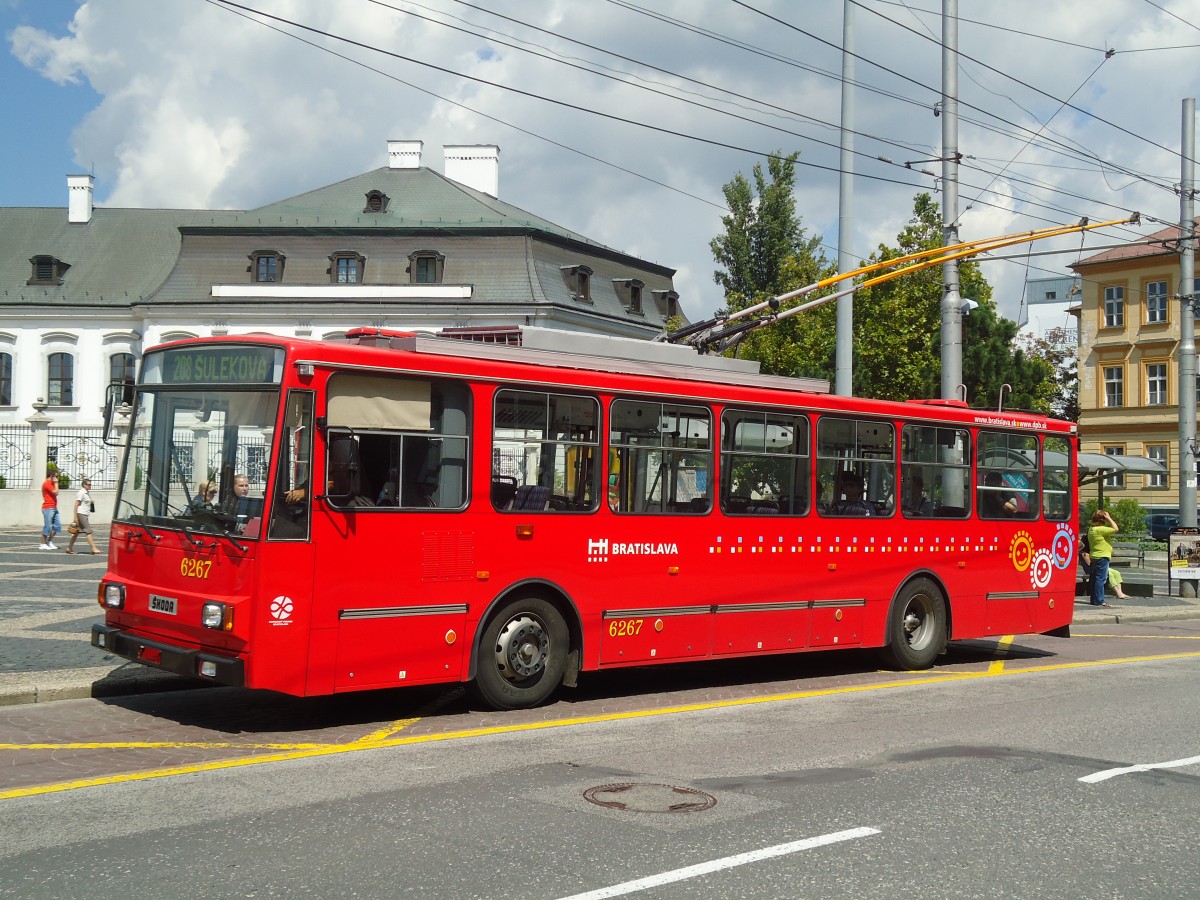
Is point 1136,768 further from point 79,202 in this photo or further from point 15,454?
point 79,202

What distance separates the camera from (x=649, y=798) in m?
7.20

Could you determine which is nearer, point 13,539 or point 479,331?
point 479,331

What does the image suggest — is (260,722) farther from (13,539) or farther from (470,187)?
(470,187)

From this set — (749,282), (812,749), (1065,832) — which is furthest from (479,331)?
(749,282)

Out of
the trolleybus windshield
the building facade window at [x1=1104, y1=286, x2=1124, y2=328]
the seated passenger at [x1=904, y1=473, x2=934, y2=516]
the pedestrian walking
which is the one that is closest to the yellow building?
the building facade window at [x1=1104, y1=286, x2=1124, y2=328]

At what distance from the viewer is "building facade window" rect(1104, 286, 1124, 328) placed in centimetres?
6612

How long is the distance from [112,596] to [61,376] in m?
56.0

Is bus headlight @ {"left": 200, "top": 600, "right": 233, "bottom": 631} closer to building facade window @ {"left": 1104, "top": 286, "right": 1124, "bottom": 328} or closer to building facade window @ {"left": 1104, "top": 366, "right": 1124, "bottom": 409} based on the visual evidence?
building facade window @ {"left": 1104, "top": 366, "right": 1124, "bottom": 409}

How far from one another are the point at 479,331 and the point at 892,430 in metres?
4.73

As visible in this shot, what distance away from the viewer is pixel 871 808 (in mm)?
7008

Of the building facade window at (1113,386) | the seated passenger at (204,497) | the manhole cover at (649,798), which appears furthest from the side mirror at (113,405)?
the building facade window at (1113,386)

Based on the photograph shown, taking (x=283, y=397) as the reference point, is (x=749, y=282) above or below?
above

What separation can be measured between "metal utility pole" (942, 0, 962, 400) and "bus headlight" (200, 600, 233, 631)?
1332 cm

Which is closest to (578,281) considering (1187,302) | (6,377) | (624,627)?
(6,377)
